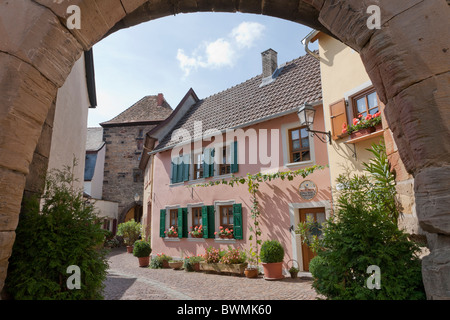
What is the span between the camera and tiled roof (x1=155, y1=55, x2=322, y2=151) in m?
9.35

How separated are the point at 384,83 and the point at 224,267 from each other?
7939mm

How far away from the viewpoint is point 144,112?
2341 cm

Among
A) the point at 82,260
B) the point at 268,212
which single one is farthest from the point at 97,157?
the point at 82,260

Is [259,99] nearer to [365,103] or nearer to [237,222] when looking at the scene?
[237,222]

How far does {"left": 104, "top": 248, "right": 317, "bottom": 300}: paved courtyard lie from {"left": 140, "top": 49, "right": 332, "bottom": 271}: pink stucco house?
132 cm

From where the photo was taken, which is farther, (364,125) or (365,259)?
(364,125)

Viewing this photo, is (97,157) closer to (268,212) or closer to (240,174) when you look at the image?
A: (240,174)

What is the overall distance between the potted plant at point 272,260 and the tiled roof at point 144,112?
1706 cm

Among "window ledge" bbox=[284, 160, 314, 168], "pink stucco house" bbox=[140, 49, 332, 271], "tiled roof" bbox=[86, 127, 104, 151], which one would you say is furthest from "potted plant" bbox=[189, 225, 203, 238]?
"tiled roof" bbox=[86, 127, 104, 151]

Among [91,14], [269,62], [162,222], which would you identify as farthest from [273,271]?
[269,62]

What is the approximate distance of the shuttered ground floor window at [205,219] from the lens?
9680 mm

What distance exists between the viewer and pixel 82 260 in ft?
7.66
